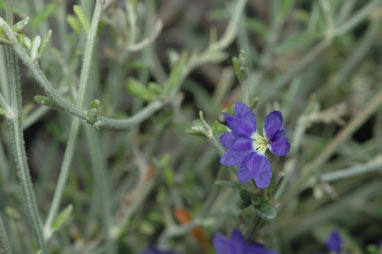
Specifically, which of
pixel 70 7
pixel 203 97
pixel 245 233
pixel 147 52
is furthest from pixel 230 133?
pixel 70 7

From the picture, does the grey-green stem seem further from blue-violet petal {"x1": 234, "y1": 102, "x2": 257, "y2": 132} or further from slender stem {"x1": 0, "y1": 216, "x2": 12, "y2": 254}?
blue-violet petal {"x1": 234, "y1": 102, "x2": 257, "y2": 132}

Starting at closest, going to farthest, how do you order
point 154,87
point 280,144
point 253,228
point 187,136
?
point 280,144 < point 253,228 < point 154,87 < point 187,136

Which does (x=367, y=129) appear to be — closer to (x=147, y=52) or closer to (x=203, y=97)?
(x=203, y=97)

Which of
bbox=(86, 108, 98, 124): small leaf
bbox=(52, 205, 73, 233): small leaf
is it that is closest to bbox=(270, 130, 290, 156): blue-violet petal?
bbox=(86, 108, 98, 124): small leaf

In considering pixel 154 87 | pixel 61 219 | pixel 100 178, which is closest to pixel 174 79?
pixel 154 87

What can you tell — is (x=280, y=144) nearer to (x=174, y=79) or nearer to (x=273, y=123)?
(x=273, y=123)

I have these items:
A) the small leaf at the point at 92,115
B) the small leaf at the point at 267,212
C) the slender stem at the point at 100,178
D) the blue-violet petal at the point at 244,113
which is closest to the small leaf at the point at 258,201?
the small leaf at the point at 267,212

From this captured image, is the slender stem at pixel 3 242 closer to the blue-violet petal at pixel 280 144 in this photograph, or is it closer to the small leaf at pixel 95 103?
the small leaf at pixel 95 103
